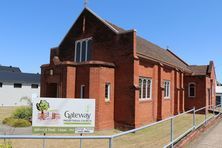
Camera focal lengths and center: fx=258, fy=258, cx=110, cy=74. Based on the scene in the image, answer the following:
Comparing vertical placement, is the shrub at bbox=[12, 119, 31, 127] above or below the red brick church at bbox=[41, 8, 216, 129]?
below

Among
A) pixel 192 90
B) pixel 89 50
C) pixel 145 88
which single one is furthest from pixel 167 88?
pixel 89 50

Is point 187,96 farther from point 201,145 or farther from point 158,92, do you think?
point 201,145

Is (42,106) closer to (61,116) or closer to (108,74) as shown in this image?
(61,116)

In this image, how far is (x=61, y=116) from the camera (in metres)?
10.7

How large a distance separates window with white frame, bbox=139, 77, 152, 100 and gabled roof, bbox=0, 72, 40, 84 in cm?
2821

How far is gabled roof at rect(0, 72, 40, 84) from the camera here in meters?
42.4

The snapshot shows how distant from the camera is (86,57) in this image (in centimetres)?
2269

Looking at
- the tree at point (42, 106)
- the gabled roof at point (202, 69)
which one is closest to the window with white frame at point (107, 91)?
the tree at point (42, 106)

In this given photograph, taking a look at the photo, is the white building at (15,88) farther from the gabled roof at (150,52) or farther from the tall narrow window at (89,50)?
the tall narrow window at (89,50)

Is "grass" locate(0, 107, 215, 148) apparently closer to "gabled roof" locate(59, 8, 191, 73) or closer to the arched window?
"gabled roof" locate(59, 8, 191, 73)

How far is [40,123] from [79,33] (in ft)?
46.7

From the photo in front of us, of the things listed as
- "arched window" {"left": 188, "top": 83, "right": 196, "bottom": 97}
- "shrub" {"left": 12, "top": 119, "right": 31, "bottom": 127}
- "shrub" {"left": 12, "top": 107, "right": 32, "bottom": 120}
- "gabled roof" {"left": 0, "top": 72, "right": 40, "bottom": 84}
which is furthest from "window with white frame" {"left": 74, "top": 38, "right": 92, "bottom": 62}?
"gabled roof" {"left": 0, "top": 72, "right": 40, "bottom": 84}

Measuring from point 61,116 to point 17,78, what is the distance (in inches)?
1436

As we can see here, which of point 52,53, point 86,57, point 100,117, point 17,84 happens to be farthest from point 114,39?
point 17,84
